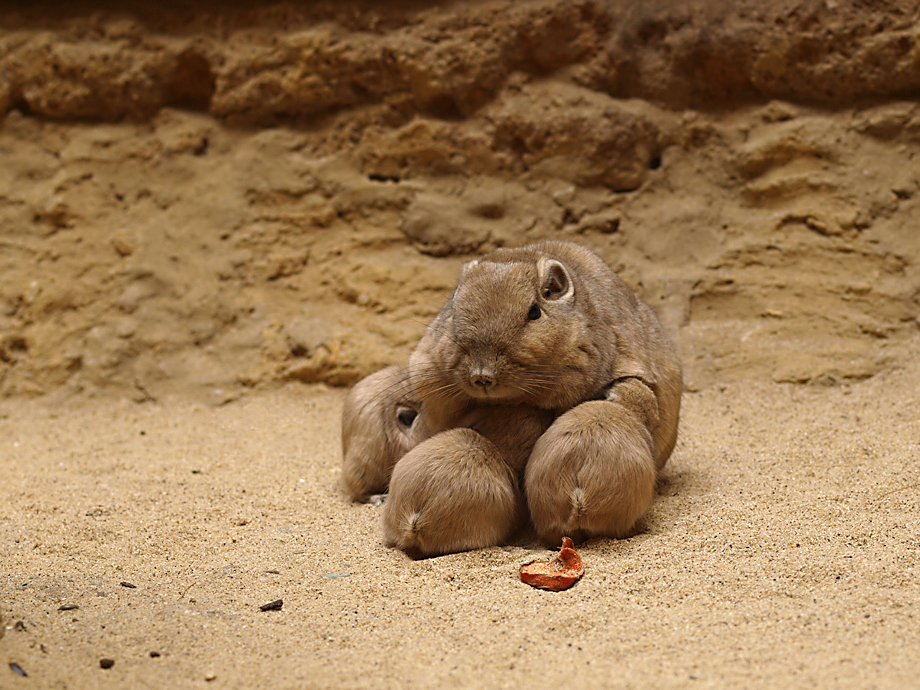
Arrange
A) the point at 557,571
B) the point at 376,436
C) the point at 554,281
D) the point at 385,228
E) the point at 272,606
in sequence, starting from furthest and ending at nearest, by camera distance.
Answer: the point at 385,228 → the point at 376,436 → the point at 554,281 → the point at 557,571 → the point at 272,606

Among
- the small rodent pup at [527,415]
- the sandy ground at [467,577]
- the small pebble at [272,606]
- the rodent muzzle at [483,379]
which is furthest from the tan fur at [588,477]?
the small pebble at [272,606]

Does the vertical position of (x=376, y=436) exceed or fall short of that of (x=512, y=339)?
it falls short

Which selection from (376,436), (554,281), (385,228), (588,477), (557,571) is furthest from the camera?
(385,228)

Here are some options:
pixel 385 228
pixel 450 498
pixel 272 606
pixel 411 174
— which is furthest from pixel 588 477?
pixel 411 174

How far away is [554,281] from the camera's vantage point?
4.16 meters

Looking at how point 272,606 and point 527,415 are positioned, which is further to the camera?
point 527,415

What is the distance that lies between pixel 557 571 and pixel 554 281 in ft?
4.38

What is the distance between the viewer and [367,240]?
24.7 ft

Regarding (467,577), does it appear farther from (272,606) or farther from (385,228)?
(385,228)

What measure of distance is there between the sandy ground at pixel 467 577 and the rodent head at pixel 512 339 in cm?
72

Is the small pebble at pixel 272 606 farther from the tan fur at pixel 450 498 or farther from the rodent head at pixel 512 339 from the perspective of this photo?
the rodent head at pixel 512 339

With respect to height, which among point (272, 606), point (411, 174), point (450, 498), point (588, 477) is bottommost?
point (272, 606)

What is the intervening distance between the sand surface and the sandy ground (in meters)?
0.04

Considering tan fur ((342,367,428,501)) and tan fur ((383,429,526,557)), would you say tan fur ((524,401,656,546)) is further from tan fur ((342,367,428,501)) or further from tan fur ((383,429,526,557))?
tan fur ((342,367,428,501))
